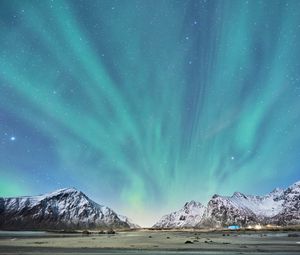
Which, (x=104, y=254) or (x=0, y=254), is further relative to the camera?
(x=104, y=254)

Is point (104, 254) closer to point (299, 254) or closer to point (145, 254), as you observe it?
point (145, 254)

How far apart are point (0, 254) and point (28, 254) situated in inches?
104

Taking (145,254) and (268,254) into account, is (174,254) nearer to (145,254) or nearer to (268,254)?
(145,254)

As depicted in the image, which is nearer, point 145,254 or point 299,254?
point 299,254

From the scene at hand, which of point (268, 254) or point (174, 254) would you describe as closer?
point (268, 254)

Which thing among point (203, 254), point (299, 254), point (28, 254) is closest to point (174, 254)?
point (203, 254)

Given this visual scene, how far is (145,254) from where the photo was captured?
112ft

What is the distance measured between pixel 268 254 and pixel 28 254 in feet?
77.8

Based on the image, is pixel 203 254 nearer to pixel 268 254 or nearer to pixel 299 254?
pixel 268 254

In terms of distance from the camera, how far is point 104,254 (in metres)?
35.3

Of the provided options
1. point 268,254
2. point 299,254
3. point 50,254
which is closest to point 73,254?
point 50,254

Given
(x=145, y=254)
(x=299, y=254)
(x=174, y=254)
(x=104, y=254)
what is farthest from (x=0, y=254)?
(x=299, y=254)

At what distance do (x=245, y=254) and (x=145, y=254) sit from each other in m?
9.96

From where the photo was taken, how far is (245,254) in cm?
3331
